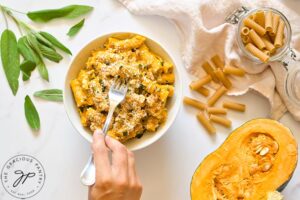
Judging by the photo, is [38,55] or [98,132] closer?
[98,132]

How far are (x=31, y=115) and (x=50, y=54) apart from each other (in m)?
0.18

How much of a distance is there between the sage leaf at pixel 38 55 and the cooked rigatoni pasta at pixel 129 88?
5.8 inches

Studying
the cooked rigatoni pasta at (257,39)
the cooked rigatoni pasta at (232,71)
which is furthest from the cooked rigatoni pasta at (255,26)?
the cooked rigatoni pasta at (232,71)

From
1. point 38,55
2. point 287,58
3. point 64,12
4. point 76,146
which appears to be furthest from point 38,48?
point 287,58

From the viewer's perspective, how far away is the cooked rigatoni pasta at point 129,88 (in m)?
1.34

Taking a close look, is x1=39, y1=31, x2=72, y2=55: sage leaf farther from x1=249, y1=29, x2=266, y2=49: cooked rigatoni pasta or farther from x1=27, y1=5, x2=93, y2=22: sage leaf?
x1=249, y1=29, x2=266, y2=49: cooked rigatoni pasta

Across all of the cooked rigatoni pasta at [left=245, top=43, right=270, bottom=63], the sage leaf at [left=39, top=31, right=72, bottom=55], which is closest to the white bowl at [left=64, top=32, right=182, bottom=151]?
the sage leaf at [left=39, top=31, right=72, bottom=55]

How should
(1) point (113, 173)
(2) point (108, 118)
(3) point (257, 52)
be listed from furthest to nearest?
(3) point (257, 52) → (2) point (108, 118) → (1) point (113, 173)

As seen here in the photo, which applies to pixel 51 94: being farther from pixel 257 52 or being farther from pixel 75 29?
pixel 257 52

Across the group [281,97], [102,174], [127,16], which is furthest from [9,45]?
[281,97]

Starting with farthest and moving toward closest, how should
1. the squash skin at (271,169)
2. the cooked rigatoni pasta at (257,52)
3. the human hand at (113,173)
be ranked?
the cooked rigatoni pasta at (257,52), the squash skin at (271,169), the human hand at (113,173)

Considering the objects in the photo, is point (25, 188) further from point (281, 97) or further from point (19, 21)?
point (281, 97)

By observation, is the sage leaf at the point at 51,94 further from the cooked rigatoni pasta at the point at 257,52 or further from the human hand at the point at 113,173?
the cooked rigatoni pasta at the point at 257,52

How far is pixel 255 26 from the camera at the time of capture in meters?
1.45
